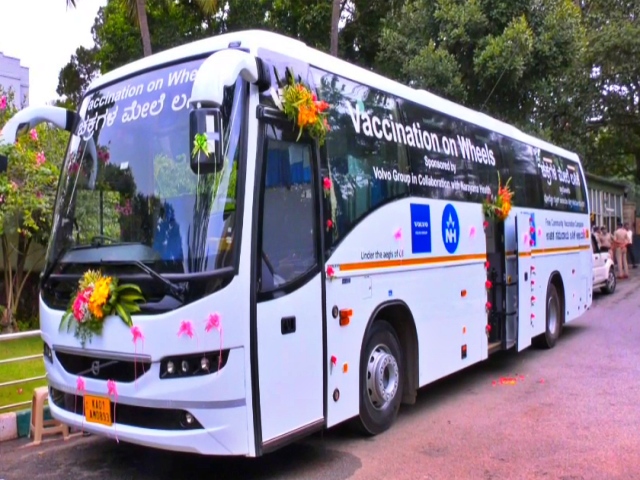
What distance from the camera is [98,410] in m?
5.01

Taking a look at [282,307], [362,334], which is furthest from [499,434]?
[282,307]

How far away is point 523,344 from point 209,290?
6256mm

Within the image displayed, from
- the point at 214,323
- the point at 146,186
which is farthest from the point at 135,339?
the point at 146,186

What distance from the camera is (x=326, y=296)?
5.55 meters

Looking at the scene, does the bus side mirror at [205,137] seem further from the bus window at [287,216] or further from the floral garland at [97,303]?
→ the floral garland at [97,303]

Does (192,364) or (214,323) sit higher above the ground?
(214,323)

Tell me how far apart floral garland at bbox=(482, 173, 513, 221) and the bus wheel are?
2.78 metres

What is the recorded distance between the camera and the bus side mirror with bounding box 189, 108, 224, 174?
4.36 meters

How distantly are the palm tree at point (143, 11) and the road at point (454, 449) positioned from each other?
9159 mm

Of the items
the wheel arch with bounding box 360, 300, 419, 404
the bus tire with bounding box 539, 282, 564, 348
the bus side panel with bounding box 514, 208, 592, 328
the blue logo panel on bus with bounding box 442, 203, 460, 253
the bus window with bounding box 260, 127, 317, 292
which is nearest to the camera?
the bus window with bounding box 260, 127, 317, 292

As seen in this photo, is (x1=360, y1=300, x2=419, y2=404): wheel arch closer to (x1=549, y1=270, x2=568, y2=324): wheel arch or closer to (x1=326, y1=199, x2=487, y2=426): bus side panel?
(x1=326, y1=199, x2=487, y2=426): bus side panel

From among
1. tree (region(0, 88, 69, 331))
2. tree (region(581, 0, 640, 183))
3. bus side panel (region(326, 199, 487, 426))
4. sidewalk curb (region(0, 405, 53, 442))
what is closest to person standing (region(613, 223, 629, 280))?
tree (region(581, 0, 640, 183))

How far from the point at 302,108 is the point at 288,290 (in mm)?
1436

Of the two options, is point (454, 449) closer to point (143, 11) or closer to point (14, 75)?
point (143, 11)
